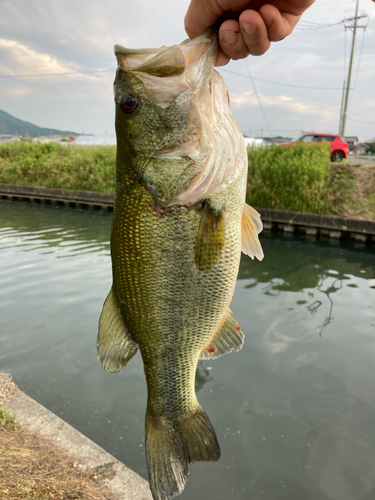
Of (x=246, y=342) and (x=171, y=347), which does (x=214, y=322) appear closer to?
(x=171, y=347)

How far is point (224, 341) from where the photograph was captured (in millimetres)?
1596

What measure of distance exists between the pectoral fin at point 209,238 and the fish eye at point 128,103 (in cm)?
44

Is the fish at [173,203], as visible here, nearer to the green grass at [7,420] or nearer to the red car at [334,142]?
the green grass at [7,420]

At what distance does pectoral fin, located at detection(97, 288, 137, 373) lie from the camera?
1.47 meters

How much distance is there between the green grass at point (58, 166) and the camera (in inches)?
681

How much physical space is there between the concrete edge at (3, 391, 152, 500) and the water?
613 millimetres

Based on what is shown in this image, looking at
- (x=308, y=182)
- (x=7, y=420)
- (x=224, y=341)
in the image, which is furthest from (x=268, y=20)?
(x=308, y=182)

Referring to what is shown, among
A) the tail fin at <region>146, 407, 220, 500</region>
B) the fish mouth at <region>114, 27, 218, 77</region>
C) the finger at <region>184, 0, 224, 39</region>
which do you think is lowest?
the tail fin at <region>146, 407, 220, 500</region>

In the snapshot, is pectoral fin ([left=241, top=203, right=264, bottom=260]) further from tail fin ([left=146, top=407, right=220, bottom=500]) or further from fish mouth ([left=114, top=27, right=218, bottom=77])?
tail fin ([left=146, top=407, right=220, bottom=500])

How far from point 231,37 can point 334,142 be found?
694 inches

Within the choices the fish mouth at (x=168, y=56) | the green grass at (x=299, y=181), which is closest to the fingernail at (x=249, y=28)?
the fish mouth at (x=168, y=56)

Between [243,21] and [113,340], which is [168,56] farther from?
[113,340]

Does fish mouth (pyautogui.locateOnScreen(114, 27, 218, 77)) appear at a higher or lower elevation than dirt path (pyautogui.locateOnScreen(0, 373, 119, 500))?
higher

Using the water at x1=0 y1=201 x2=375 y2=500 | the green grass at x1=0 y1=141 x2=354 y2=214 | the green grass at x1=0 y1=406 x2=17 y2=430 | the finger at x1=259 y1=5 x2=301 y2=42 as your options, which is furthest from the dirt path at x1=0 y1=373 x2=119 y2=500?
the green grass at x1=0 y1=141 x2=354 y2=214
